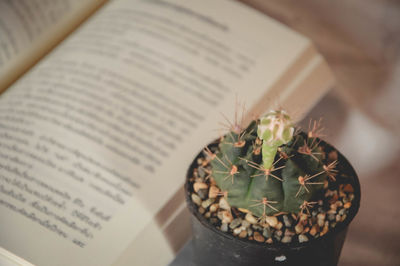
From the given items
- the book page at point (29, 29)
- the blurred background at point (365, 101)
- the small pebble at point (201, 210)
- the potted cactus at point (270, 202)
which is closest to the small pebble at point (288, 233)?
the potted cactus at point (270, 202)

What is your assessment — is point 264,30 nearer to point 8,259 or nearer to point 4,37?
point 4,37

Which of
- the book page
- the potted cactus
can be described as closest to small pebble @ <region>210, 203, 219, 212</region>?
the potted cactus

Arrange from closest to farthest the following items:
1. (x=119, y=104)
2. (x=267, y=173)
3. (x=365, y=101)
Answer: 1. (x=267, y=173)
2. (x=119, y=104)
3. (x=365, y=101)

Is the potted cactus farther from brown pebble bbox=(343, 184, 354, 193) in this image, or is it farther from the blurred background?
the blurred background

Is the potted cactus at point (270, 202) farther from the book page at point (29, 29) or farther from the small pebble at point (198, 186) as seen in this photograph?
the book page at point (29, 29)

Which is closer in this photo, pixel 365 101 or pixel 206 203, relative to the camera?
pixel 206 203

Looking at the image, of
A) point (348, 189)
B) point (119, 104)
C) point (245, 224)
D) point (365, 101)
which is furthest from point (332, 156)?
point (365, 101)

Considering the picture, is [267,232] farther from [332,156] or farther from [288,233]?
[332,156]
